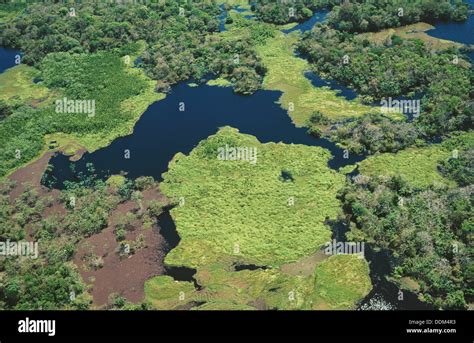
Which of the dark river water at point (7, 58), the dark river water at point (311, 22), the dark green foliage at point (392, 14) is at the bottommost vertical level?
the dark river water at point (7, 58)

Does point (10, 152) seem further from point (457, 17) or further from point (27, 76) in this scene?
point (457, 17)

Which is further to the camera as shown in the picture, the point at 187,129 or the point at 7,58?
the point at 7,58

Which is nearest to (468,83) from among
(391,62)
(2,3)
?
(391,62)

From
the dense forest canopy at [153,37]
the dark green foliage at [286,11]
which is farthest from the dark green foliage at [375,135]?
the dark green foliage at [286,11]

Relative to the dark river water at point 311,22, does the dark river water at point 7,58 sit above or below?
below

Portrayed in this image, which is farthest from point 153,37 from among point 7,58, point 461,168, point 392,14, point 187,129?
point 461,168

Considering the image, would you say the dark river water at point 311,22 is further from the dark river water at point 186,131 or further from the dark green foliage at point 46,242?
the dark green foliage at point 46,242

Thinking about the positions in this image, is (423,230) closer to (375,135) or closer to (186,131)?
(375,135)

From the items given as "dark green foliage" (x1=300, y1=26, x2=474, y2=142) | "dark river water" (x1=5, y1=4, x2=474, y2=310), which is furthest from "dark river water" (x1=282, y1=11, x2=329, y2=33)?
"dark river water" (x1=5, y1=4, x2=474, y2=310)

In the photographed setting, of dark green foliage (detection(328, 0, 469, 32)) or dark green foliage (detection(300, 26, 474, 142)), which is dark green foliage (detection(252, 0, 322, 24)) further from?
dark green foliage (detection(300, 26, 474, 142))
